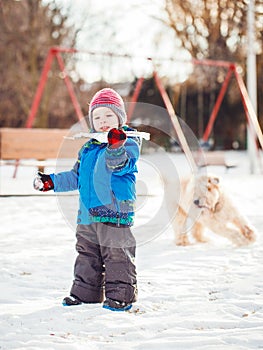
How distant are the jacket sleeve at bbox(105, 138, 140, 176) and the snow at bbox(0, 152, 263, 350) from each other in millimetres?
730

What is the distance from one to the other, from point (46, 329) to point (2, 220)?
3344mm

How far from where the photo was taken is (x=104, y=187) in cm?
269

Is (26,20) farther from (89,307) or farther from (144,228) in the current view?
(89,307)

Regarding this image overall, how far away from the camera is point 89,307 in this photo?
274 centimetres

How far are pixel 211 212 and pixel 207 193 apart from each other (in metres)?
0.17

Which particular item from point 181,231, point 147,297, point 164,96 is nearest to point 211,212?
point 181,231

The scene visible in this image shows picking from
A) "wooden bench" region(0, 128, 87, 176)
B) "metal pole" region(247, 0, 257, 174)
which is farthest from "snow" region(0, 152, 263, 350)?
"metal pole" region(247, 0, 257, 174)

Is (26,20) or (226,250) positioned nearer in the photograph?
(226,250)

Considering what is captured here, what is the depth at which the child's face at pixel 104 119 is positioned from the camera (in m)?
2.73

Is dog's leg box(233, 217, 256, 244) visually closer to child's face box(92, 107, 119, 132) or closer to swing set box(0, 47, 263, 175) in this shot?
child's face box(92, 107, 119, 132)

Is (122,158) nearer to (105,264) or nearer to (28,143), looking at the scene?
(105,264)

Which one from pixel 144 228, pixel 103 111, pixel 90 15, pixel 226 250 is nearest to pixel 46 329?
pixel 103 111

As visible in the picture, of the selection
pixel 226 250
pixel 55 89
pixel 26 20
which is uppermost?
pixel 26 20

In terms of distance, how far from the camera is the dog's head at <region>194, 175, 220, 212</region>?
4324 millimetres
